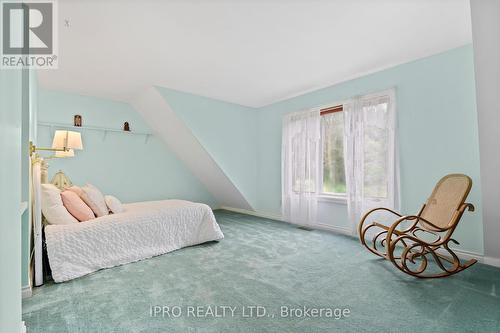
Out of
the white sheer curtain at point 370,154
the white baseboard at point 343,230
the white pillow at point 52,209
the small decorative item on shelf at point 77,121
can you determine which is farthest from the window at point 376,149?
the small decorative item on shelf at point 77,121

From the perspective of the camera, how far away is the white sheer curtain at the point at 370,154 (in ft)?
10.6

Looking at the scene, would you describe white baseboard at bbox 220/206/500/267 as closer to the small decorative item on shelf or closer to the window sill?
the window sill

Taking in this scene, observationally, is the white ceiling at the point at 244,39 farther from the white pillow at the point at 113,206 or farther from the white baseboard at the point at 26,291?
the white baseboard at the point at 26,291

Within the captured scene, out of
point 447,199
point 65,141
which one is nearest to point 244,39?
point 65,141

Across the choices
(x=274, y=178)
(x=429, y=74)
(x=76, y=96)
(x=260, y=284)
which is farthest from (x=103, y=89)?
(x=429, y=74)

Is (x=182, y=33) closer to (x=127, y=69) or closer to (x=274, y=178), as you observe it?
(x=127, y=69)

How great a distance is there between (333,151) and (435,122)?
4.93 feet

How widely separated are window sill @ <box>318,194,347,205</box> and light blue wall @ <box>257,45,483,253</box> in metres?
0.88

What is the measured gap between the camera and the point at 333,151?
13.7 ft

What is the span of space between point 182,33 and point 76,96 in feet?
9.99

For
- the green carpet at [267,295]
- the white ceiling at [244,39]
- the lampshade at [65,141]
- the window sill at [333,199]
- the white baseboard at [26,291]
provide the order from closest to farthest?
the green carpet at [267,295], the white baseboard at [26,291], the white ceiling at [244,39], the lampshade at [65,141], the window sill at [333,199]

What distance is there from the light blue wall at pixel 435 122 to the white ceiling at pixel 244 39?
0.20 meters

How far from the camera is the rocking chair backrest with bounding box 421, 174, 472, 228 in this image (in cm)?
240

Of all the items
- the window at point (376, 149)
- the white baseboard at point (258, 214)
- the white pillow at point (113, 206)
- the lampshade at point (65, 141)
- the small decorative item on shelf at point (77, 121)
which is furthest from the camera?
the white baseboard at point (258, 214)
